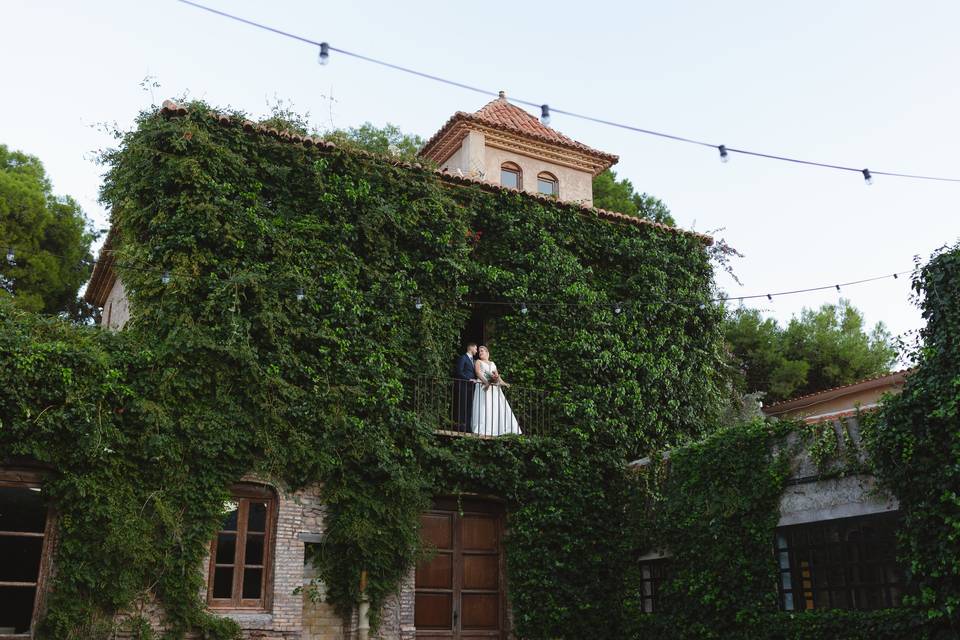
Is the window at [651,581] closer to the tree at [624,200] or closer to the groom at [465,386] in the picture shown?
the groom at [465,386]

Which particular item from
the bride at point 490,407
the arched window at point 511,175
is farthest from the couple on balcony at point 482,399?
the arched window at point 511,175

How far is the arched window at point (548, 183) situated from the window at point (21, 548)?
11.6m

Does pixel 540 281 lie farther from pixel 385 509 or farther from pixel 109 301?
pixel 109 301

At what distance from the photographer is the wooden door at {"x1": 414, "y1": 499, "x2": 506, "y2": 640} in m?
13.1

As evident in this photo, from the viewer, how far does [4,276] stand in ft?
77.2

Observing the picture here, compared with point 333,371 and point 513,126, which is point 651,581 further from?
point 513,126

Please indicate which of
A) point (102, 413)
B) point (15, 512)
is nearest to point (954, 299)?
point (102, 413)

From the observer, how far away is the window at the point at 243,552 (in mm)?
11586

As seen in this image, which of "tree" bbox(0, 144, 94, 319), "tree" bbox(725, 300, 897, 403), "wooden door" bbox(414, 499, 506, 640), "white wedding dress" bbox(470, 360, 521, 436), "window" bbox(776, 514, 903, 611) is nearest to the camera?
"window" bbox(776, 514, 903, 611)

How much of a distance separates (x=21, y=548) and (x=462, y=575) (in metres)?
5.97

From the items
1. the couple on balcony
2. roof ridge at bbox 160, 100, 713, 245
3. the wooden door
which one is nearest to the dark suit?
the couple on balcony

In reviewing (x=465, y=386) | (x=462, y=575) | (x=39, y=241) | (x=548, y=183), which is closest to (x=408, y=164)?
(x=465, y=386)

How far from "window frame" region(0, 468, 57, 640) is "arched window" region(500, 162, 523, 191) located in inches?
431

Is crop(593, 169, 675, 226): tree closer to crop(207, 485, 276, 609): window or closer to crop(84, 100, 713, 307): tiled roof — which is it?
crop(84, 100, 713, 307): tiled roof
